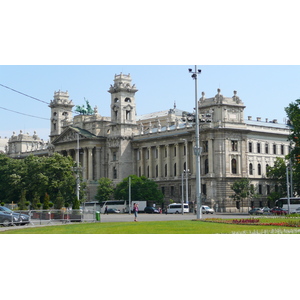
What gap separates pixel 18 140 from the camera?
181125 millimetres

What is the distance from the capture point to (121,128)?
136625 mm

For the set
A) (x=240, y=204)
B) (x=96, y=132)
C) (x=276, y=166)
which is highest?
(x=96, y=132)

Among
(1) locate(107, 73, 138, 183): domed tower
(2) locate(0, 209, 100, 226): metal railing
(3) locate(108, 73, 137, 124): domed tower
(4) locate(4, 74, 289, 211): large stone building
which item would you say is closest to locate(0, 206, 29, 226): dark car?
(2) locate(0, 209, 100, 226): metal railing

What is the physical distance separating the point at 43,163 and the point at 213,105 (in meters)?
34.9

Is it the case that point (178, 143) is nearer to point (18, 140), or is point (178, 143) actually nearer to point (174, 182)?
point (174, 182)

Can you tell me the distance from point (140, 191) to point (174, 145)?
51.1ft

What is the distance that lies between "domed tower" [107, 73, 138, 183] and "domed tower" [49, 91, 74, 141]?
24.2 meters

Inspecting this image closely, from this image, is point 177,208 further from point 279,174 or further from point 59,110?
point 59,110

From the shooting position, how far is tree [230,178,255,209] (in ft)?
365

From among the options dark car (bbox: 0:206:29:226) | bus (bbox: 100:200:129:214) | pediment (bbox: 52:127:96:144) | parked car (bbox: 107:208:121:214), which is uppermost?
pediment (bbox: 52:127:96:144)

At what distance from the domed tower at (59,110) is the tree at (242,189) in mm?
60416

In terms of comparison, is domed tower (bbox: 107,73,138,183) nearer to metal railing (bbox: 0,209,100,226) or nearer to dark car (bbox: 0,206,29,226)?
metal railing (bbox: 0,209,100,226)

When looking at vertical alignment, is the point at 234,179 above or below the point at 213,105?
below

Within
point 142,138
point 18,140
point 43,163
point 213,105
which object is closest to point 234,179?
point 213,105
